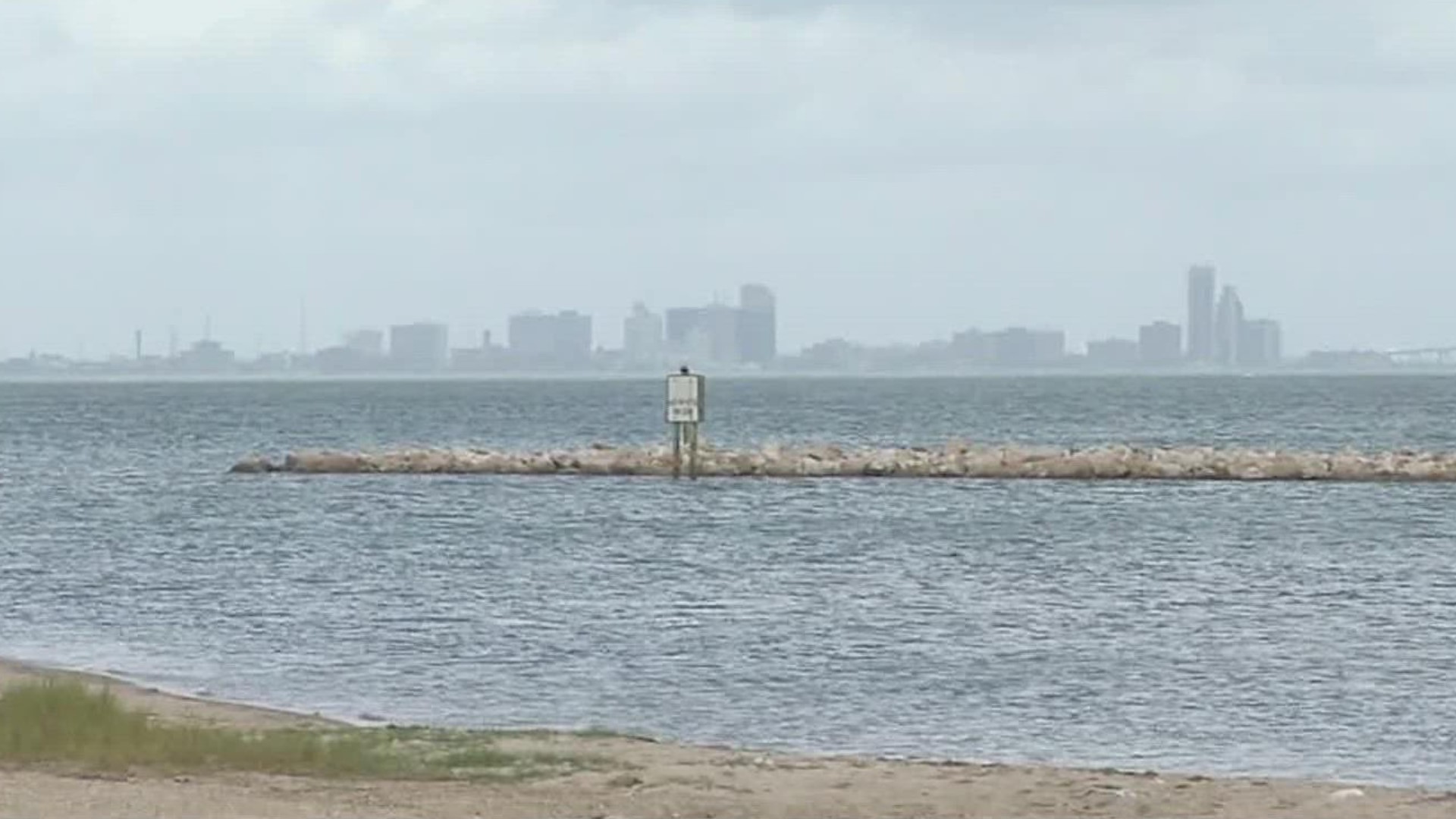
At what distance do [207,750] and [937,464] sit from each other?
5113 centimetres

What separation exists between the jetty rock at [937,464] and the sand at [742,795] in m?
47.5

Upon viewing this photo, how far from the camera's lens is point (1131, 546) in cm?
4019

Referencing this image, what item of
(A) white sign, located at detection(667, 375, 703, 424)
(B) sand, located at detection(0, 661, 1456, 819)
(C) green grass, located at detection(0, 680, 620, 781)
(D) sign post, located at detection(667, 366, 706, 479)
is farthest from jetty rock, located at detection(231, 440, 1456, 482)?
(C) green grass, located at detection(0, 680, 620, 781)

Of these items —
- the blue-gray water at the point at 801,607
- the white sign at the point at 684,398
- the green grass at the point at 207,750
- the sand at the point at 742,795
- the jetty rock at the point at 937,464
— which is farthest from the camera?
the jetty rock at the point at 937,464

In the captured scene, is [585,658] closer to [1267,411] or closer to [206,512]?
[206,512]

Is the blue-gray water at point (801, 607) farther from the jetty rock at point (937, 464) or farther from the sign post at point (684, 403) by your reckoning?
the jetty rock at point (937, 464)

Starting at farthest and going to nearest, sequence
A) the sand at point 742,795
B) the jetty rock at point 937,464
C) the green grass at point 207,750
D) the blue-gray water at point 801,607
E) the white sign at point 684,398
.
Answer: the jetty rock at point 937,464 < the white sign at point 684,398 < the blue-gray water at point 801,607 < the green grass at point 207,750 < the sand at point 742,795

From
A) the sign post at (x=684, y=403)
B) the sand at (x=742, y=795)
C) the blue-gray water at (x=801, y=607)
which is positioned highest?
the sign post at (x=684, y=403)

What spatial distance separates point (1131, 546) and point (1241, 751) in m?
22.0

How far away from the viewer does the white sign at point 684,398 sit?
5966 centimetres

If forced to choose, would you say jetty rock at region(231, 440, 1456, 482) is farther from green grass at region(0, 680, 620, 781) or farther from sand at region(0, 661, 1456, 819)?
green grass at region(0, 680, 620, 781)

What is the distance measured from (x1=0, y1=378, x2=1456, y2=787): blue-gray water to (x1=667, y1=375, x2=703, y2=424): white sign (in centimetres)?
172

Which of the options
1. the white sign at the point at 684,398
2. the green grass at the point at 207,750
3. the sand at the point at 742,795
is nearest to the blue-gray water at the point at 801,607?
the white sign at the point at 684,398

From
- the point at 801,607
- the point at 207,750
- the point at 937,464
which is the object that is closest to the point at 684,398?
the point at 937,464
